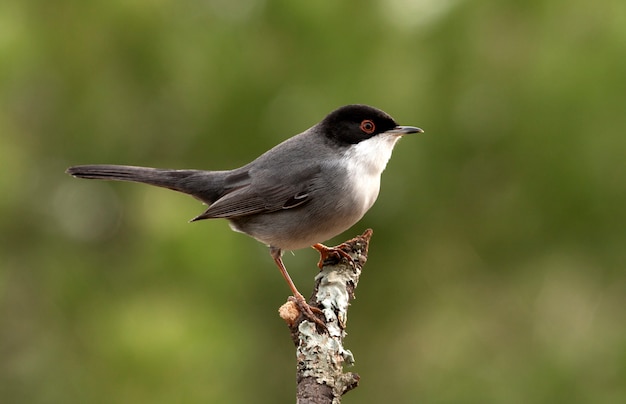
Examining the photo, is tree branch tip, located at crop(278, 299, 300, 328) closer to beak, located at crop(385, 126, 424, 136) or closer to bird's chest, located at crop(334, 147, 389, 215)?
bird's chest, located at crop(334, 147, 389, 215)

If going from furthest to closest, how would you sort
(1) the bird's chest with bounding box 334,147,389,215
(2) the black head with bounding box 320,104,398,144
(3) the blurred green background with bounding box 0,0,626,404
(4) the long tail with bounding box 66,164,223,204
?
Result: (3) the blurred green background with bounding box 0,0,626,404 < (4) the long tail with bounding box 66,164,223,204 < (2) the black head with bounding box 320,104,398,144 < (1) the bird's chest with bounding box 334,147,389,215

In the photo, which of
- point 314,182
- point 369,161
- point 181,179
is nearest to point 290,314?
point 314,182

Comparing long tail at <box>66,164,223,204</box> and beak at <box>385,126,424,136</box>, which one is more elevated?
beak at <box>385,126,424,136</box>

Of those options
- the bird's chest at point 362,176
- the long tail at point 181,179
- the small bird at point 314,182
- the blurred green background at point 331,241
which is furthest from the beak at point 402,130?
the blurred green background at point 331,241

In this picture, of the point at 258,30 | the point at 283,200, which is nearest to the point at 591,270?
the point at 283,200

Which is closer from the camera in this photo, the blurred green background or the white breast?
the white breast

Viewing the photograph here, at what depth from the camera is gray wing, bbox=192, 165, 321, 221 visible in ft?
14.3

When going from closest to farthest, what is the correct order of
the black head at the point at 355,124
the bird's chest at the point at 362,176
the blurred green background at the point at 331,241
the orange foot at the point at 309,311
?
the orange foot at the point at 309,311, the bird's chest at the point at 362,176, the black head at the point at 355,124, the blurred green background at the point at 331,241

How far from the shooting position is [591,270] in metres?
6.04

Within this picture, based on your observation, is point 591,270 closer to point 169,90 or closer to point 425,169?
point 425,169

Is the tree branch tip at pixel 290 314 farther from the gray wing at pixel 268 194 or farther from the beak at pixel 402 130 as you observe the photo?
the beak at pixel 402 130

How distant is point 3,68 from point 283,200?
3094 mm

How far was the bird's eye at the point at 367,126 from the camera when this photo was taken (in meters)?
4.35

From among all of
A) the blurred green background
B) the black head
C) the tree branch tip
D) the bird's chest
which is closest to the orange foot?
the tree branch tip
